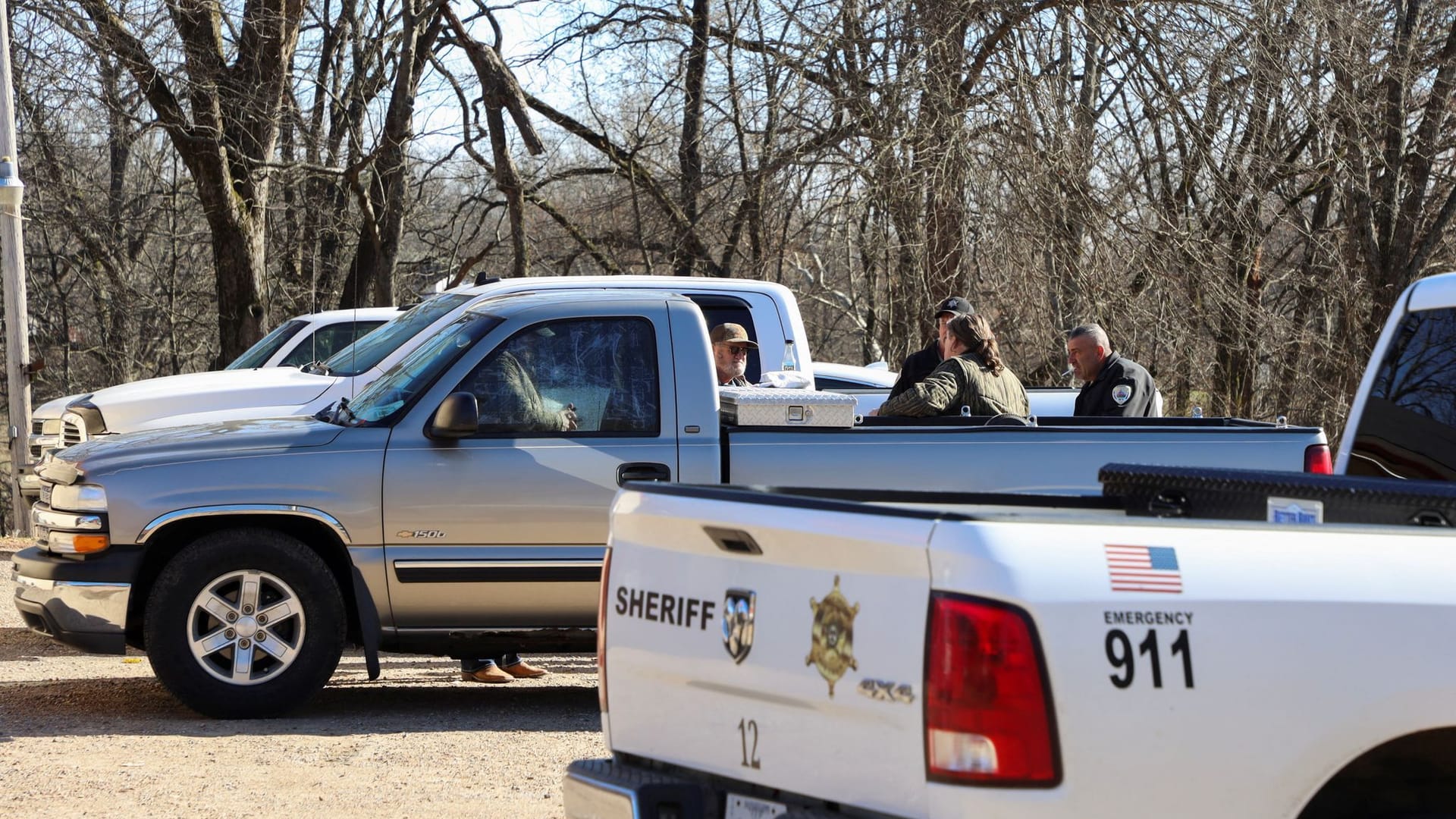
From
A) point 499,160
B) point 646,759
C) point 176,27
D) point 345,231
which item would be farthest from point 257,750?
point 345,231

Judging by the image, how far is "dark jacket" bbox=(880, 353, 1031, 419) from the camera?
7.75 meters

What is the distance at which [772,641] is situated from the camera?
320 centimetres

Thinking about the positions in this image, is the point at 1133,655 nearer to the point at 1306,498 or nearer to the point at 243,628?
the point at 1306,498

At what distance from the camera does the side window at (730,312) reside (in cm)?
989

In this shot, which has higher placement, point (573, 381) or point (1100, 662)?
point (573, 381)

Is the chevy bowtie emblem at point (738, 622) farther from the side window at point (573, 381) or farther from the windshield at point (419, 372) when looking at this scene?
the windshield at point (419, 372)

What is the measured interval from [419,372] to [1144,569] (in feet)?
15.4

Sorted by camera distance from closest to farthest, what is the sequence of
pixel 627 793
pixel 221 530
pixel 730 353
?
1. pixel 627 793
2. pixel 221 530
3. pixel 730 353

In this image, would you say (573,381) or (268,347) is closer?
(573,381)

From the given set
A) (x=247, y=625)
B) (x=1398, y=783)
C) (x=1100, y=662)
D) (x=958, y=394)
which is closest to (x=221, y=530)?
(x=247, y=625)

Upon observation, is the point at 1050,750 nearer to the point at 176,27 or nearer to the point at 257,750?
the point at 257,750

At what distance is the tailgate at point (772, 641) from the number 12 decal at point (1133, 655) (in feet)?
1.15

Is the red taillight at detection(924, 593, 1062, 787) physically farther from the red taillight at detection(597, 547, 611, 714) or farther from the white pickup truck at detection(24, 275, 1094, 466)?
the white pickup truck at detection(24, 275, 1094, 466)

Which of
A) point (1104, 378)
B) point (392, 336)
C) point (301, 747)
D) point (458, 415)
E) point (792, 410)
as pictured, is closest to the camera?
point (301, 747)
